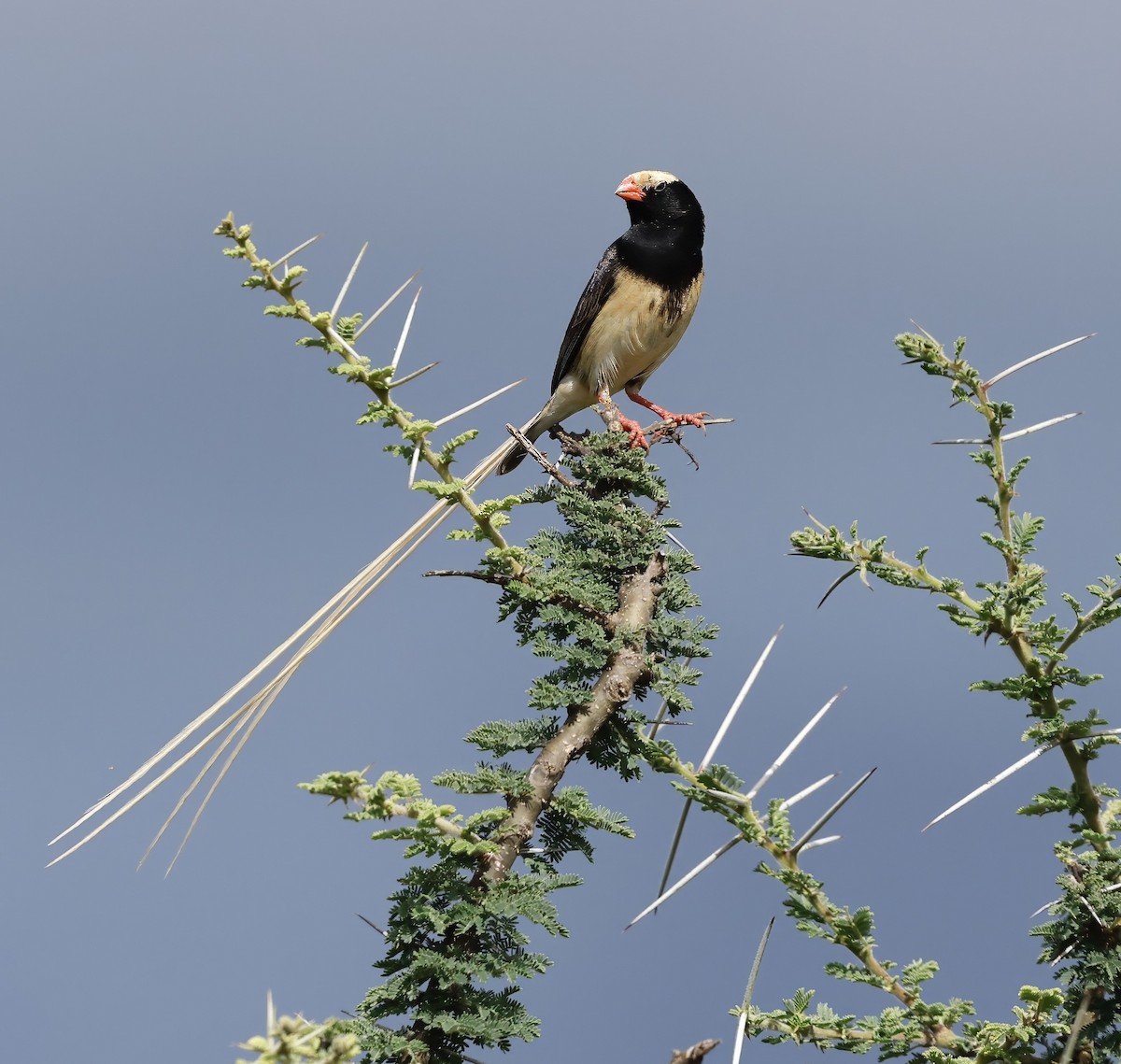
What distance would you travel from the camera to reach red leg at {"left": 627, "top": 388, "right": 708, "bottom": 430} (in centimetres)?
692

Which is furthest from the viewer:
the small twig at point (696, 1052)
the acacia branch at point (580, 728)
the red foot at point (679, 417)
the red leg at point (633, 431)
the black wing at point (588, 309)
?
the black wing at point (588, 309)

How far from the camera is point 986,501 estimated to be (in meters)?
4.25

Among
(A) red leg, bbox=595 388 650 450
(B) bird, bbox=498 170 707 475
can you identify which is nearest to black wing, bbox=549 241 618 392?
(B) bird, bbox=498 170 707 475

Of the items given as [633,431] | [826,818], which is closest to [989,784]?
[826,818]

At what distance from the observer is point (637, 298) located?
311 inches

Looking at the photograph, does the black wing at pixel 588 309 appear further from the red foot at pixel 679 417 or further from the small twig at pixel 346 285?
the small twig at pixel 346 285

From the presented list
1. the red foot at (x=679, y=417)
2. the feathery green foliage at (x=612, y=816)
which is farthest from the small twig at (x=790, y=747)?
the red foot at (x=679, y=417)

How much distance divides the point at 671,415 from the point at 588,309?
1106 millimetres

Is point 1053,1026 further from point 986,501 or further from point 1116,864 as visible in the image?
point 986,501

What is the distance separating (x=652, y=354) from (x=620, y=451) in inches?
109

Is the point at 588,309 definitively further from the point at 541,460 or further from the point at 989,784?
the point at 989,784

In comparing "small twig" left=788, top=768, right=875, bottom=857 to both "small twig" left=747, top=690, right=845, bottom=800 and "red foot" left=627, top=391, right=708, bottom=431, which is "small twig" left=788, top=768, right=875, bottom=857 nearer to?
"small twig" left=747, top=690, right=845, bottom=800

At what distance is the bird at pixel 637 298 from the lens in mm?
7902

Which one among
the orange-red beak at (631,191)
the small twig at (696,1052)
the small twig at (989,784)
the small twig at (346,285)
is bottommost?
the small twig at (696,1052)
